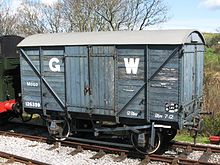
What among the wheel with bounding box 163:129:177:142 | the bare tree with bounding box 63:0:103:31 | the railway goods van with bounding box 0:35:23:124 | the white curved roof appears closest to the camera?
the white curved roof

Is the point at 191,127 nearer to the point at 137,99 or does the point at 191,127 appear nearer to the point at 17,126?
the point at 137,99

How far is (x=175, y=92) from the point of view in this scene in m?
8.88

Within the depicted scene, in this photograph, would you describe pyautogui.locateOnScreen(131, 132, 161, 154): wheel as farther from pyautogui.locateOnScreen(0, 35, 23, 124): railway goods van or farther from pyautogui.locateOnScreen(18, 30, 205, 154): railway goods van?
pyautogui.locateOnScreen(0, 35, 23, 124): railway goods van

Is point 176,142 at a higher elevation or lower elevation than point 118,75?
lower

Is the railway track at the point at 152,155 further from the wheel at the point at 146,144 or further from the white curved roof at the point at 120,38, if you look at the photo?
the white curved roof at the point at 120,38

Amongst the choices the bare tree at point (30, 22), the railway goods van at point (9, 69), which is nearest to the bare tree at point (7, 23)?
the bare tree at point (30, 22)

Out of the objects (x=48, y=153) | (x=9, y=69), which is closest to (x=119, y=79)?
(x=48, y=153)

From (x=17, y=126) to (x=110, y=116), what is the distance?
5.84 meters

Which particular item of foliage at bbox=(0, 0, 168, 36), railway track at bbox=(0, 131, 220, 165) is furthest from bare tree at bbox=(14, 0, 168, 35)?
railway track at bbox=(0, 131, 220, 165)

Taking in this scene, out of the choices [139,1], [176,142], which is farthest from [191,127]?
[139,1]

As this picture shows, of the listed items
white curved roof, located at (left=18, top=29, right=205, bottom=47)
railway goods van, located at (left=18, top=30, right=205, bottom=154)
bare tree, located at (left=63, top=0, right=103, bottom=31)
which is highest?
bare tree, located at (left=63, top=0, right=103, bottom=31)

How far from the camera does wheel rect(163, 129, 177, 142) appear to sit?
32.9 ft

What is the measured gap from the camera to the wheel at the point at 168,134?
1003cm

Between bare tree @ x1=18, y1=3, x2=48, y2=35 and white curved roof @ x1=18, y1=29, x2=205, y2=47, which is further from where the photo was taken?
bare tree @ x1=18, y1=3, x2=48, y2=35
